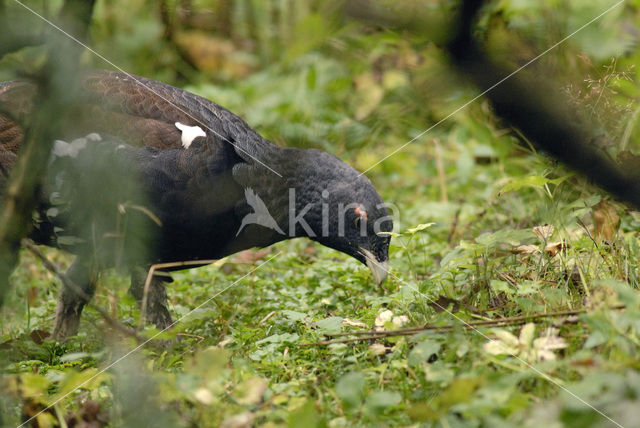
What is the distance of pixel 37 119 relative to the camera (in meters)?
2.52

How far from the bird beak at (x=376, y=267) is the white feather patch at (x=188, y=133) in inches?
48.8

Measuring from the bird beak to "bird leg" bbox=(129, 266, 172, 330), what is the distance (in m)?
1.28

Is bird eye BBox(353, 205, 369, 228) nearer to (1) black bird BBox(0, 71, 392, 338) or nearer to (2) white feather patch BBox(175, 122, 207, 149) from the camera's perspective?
(1) black bird BBox(0, 71, 392, 338)

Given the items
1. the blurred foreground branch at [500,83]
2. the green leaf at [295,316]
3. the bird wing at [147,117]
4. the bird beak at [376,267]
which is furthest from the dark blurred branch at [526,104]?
the bird wing at [147,117]

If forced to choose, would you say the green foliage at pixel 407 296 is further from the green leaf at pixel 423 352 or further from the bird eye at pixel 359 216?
the bird eye at pixel 359 216

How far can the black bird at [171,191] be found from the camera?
11.5ft

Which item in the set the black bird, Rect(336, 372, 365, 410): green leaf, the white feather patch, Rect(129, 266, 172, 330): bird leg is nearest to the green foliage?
Rect(336, 372, 365, 410): green leaf

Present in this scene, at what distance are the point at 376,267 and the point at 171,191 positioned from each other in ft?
4.37

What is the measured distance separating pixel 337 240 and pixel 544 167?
1.33 meters

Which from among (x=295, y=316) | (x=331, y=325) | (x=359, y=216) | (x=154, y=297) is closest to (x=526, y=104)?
(x=331, y=325)

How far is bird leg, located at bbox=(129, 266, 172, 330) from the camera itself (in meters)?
4.19

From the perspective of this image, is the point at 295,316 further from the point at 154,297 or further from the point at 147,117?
the point at 147,117

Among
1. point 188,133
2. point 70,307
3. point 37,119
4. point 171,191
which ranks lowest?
point 70,307

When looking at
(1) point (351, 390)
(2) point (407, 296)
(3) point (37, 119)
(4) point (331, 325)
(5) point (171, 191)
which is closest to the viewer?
(1) point (351, 390)
